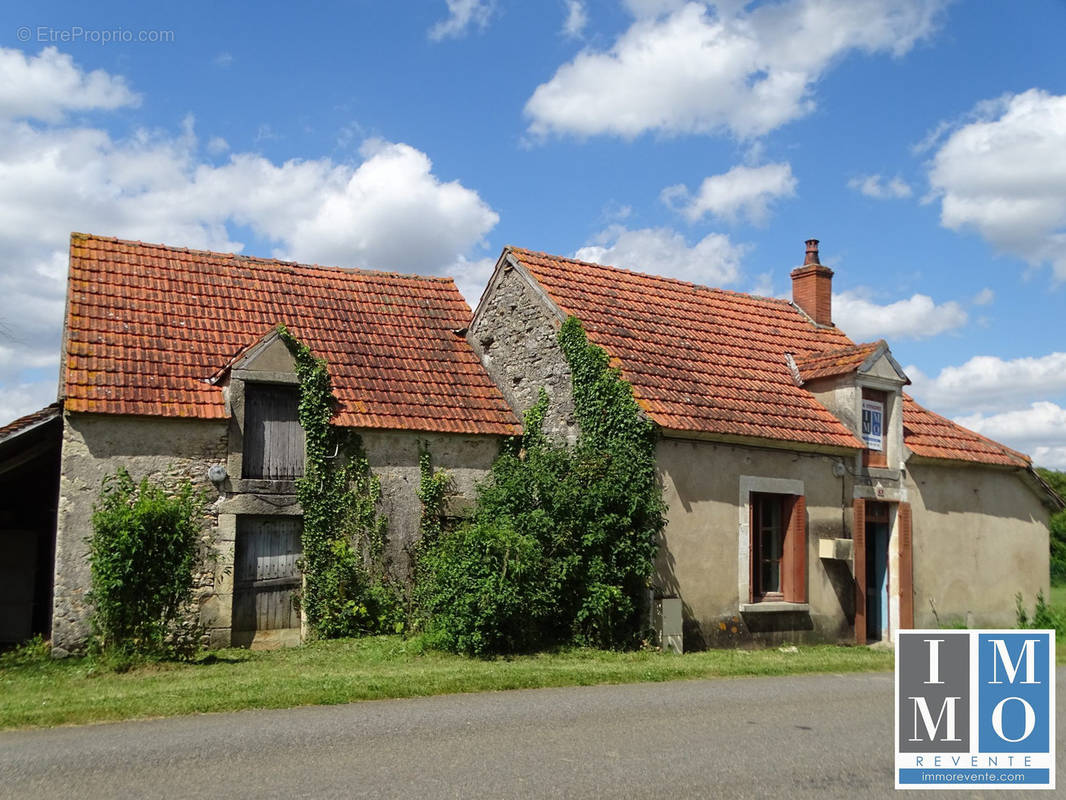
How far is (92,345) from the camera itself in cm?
1400

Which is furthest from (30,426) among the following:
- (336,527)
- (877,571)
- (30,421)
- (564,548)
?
(877,571)

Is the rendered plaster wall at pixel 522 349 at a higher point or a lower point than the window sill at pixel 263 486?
higher

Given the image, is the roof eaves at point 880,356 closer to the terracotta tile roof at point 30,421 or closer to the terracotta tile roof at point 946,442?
the terracotta tile roof at point 946,442

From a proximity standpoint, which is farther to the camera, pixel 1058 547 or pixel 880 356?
pixel 1058 547

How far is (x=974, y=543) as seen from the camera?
17281 millimetres

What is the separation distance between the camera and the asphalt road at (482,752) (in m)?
6.30

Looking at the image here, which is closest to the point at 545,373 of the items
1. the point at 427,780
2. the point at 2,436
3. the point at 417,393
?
the point at 417,393

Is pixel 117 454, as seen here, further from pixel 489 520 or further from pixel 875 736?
pixel 875 736

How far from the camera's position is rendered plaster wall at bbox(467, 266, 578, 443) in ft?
51.0

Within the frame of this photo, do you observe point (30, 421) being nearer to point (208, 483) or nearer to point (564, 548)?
point (208, 483)

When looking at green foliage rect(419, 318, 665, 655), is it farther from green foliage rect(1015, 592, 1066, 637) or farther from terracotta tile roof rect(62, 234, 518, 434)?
green foliage rect(1015, 592, 1066, 637)

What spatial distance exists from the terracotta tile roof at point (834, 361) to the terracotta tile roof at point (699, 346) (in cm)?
35


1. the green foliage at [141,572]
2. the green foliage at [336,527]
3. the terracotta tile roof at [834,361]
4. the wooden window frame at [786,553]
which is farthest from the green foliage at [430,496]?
the terracotta tile roof at [834,361]

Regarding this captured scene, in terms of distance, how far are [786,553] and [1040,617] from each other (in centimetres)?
651
